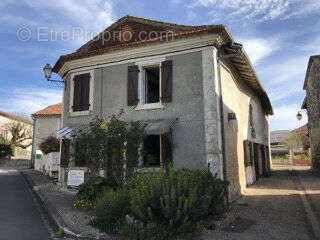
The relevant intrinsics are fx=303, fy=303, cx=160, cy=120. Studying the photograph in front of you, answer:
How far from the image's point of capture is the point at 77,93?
13531mm

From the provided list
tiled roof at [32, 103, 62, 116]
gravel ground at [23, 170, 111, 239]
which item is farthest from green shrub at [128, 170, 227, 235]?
tiled roof at [32, 103, 62, 116]

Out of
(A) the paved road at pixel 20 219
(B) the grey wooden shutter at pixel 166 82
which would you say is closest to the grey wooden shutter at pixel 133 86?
(B) the grey wooden shutter at pixel 166 82

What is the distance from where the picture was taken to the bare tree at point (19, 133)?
4169 centimetres

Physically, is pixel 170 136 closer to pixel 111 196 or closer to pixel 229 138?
pixel 229 138

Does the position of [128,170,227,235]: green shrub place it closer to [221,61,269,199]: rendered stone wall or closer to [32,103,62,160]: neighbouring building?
[221,61,269,199]: rendered stone wall

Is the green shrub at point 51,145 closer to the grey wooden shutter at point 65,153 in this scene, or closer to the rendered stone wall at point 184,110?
the grey wooden shutter at point 65,153

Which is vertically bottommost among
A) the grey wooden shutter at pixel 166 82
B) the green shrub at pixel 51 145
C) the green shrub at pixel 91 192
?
the green shrub at pixel 91 192

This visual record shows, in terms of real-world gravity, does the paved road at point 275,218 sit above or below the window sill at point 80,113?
below

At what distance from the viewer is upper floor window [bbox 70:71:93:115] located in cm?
1319

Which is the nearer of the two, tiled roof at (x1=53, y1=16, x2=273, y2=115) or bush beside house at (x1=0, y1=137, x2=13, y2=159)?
tiled roof at (x1=53, y1=16, x2=273, y2=115)

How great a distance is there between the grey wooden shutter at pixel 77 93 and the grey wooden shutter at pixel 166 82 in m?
4.21

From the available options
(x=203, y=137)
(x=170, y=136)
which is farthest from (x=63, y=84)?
(x=203, y=137)

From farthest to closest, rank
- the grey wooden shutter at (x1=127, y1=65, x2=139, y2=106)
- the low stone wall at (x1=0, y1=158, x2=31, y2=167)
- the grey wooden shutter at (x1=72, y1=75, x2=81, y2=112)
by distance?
the low stone wall at (x1=0, y1=158, x2=31, y2=167) → the grey wooden shutter at (x1=72, y1=75, x2=81, y2=112) → the grey wooden shutter at (x1=127, y1=65, x2=139, y2=106)

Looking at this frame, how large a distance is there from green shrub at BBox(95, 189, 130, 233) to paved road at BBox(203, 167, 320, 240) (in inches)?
81.3
